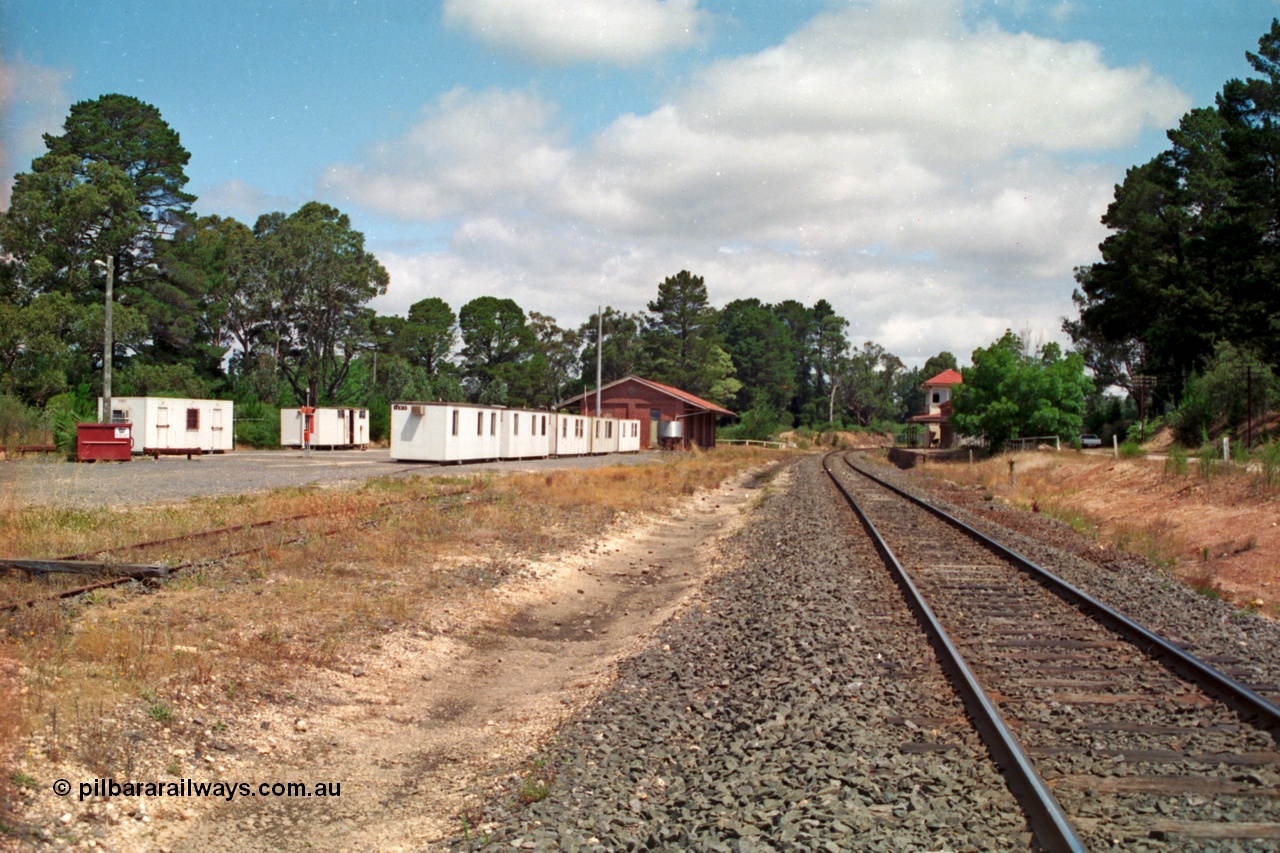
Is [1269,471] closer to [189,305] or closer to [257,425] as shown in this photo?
[257,425]

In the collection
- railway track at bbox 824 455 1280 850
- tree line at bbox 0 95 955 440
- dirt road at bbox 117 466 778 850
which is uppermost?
tree line at bbox 0 95 955 440

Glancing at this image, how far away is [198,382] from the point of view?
44.7 metres

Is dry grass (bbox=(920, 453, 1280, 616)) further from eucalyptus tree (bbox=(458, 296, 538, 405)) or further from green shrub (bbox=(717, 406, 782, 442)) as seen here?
eucalyptus tree (bbox=(458, 296, 538, 405))

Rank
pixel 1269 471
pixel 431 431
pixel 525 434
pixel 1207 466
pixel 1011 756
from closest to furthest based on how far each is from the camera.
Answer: pixel 1011 756, pixel 1269 471, pixel 1207 466, pixel 431 431, pixel 525 434

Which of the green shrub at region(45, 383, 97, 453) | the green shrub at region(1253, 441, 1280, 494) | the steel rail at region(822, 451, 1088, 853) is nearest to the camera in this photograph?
the steel rail at region(822, 451, 1088, 853)

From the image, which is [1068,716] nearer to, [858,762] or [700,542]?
[858,762]

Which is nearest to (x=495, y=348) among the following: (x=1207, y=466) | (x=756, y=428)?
(x=756, y=428)

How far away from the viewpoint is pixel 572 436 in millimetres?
45531

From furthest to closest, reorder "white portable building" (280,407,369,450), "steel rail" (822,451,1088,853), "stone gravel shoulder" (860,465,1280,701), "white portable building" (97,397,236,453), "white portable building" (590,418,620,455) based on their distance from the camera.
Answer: "white portable building" (590,418,620,455) → "white portable building" (280,407,369,450) → "white portable building" (97,397,236,453) → "stone gravel shoulder" (860,465,1280,701) → "steel rail" (822,451,1088,853)

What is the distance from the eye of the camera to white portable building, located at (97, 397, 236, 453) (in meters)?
31.4

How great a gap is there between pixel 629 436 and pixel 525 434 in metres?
19.3

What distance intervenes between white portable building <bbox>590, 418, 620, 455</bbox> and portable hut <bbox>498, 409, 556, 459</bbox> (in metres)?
6.77

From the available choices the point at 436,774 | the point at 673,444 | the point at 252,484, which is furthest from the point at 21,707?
the point at 673,444

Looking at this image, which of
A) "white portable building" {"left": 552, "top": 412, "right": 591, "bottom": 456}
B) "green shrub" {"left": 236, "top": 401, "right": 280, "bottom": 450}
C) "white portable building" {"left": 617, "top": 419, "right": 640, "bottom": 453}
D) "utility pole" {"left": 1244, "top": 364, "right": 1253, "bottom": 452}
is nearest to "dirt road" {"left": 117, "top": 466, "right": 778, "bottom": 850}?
"utility pole" {"left": 1244, "top": 364, "right": 1253, "bottom": 452}
